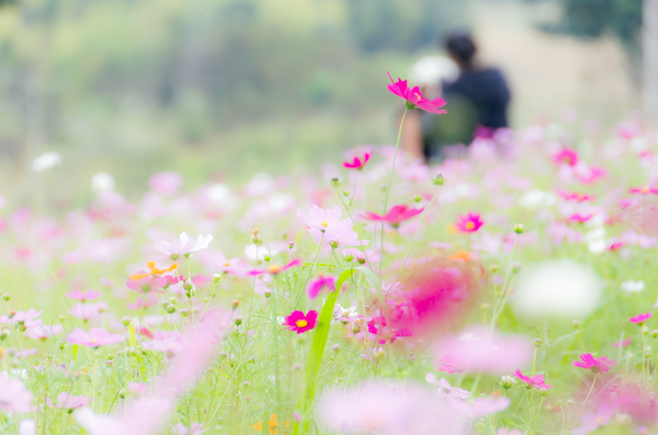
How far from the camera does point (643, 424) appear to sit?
675mm

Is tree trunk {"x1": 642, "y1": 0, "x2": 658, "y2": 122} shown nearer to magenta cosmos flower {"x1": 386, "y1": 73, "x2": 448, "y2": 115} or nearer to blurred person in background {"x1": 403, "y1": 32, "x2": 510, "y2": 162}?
blurred person in background {"x1": 403, "y1": 32, "x2": 510, "y2": 162}

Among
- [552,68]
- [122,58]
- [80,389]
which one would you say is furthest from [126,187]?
[552,68]

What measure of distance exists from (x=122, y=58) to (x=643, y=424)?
44.2 feet

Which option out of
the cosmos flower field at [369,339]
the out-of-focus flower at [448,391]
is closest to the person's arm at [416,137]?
the cosmos flower field at [369,339]

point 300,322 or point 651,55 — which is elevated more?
point 300,322

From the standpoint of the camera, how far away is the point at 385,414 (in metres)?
0.49

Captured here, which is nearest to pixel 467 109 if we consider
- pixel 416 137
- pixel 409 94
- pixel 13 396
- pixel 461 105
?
pixel 461 105

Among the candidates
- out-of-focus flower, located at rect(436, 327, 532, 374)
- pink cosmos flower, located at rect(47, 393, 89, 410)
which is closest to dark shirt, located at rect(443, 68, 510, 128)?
out-of-focus flower, located at rect(436, 327, 532, 374)

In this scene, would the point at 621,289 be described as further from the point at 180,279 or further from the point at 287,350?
the point at 180,279

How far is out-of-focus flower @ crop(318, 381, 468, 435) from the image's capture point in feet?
1.64

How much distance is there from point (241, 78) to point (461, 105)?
1175 centimetres

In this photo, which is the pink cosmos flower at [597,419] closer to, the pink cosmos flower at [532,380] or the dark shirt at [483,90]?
the pink cosmos flower at [532,380]

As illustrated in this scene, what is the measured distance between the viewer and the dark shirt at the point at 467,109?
3.10 meters

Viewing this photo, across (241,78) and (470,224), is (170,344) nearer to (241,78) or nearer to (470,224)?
(470,224)
